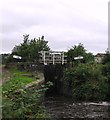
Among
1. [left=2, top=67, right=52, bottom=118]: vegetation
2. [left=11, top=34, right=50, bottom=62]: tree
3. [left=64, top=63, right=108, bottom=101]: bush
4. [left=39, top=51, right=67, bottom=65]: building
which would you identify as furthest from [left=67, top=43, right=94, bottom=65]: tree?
[left=2, top=67, right=52, bottom=118]: vegetation

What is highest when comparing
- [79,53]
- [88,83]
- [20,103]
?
[79,53]

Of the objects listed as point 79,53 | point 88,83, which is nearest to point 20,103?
point 88,83

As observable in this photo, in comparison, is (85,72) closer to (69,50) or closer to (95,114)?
(95,114)

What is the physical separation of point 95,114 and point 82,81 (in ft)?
44.8

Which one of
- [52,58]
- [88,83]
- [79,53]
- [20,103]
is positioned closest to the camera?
[20,103]

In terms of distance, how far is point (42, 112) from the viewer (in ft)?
32.9

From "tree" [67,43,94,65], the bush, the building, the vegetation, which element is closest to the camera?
the vegetation

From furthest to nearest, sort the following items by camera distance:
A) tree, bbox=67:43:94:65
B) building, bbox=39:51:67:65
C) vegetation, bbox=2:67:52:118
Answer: tree, bbox=67:43:94:65 → building, bbox=39:51:67:65 → vegetation, bbox=2:67:52:118

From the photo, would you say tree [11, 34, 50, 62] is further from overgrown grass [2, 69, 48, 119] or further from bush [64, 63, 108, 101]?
overgrown grass [2, 69, 48, 119]

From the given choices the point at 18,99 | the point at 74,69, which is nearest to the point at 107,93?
the point at 74,69

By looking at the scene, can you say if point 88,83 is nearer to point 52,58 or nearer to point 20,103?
point 52,58

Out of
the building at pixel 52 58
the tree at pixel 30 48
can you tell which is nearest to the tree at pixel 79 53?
the tree at pixel 30 48

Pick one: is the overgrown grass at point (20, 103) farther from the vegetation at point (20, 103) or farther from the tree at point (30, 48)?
the tree at point (30, 48)

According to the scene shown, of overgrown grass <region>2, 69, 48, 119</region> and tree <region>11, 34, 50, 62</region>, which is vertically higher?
tree <region>11, 34, 50, 62</region>
